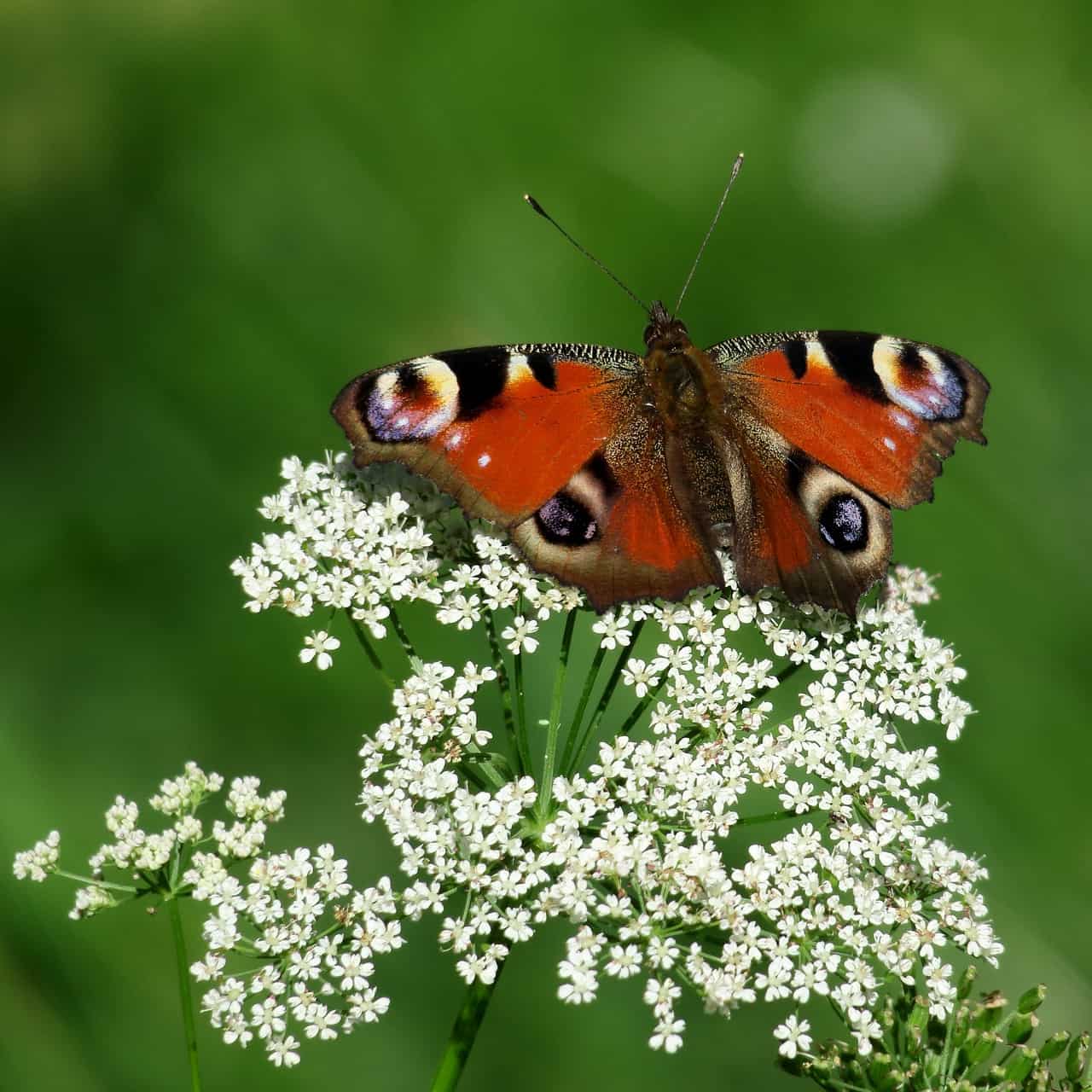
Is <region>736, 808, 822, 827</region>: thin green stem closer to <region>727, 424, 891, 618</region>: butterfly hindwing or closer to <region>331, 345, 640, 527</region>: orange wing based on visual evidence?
<region>727, 424, 891, 618</region>: butterfly hindwing

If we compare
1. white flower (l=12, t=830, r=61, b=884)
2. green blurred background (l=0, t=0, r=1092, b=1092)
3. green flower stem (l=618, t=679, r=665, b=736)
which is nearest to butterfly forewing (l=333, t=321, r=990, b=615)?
green flower stem (l=618, t=679, r=665, b=736)

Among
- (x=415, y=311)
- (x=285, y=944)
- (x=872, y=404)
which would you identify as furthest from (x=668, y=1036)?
(x=415, y=311)

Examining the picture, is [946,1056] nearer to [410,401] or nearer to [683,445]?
[683,445]

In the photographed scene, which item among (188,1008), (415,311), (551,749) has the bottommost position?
(188,1008)

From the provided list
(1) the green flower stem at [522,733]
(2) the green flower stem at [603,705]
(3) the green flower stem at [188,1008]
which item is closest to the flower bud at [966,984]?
(2) the green flower stem at [603,705]

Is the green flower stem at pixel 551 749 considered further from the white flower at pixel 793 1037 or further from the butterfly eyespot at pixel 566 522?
the white flower at pixel 793 1037

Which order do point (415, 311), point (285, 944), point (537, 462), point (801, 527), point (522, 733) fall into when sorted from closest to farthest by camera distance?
point (285, 944), point (522, 733), point (537, 462), point (801, 527), point (415, 311)
